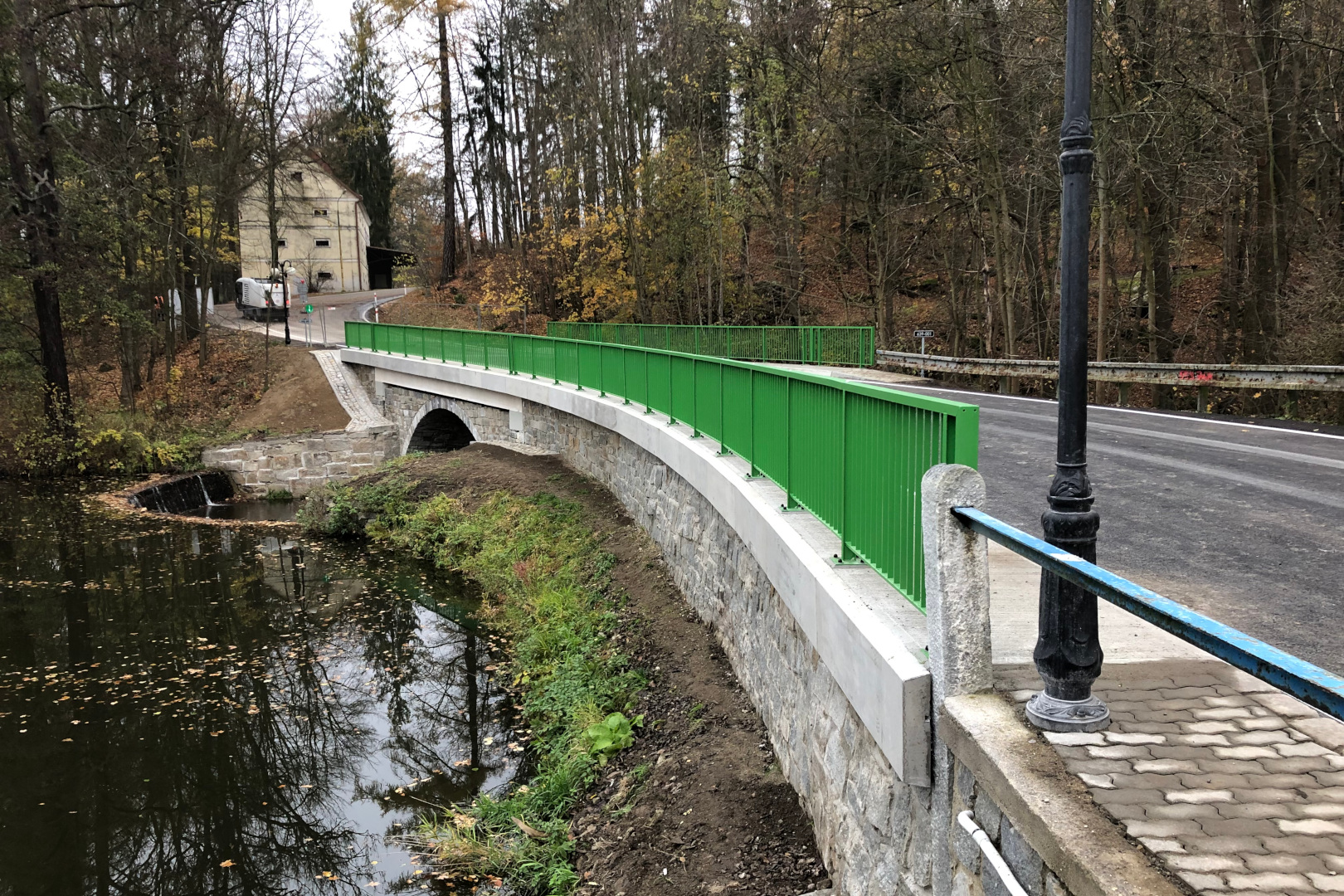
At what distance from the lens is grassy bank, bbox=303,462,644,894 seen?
7250mm

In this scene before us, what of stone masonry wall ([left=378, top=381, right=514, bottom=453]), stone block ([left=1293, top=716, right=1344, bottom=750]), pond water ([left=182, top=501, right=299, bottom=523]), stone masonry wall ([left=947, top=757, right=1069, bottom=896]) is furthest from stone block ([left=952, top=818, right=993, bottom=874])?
pond water ([left=182, top=501, right=299, bottom=523])

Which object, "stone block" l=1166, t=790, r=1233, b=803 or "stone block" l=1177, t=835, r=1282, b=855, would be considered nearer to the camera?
"stone block" l=1177, t=835, r=1282, b=855

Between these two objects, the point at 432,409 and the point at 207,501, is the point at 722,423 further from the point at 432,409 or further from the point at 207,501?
the point at 207,501

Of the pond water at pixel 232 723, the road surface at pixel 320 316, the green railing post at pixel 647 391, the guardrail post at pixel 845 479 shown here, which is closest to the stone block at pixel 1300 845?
the guardrail post at pixel 845 479

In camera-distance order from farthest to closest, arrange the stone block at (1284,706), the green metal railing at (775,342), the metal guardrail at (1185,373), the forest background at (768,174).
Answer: the green metal railing at (775,342) → the forest background at (768,174) → the metal guardrail at (1185,373) → the stone block at (1284,706)

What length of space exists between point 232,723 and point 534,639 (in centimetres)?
347

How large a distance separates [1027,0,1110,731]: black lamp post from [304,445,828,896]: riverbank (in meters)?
2.36

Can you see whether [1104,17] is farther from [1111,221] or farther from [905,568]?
[905,568]

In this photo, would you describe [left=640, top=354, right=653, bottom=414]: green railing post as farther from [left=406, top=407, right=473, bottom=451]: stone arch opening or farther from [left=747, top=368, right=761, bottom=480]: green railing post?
[left=406, top=407, right=473, bottom=451]: stone arch opening

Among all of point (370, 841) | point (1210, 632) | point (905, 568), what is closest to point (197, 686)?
point (370, 841)

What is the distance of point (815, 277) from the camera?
33219mm

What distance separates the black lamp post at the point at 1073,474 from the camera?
127 inches

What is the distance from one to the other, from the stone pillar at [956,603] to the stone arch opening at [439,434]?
73.1ft

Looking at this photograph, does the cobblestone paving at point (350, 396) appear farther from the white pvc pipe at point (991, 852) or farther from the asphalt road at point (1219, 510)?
the white pvc pipe at point (991, 852)
